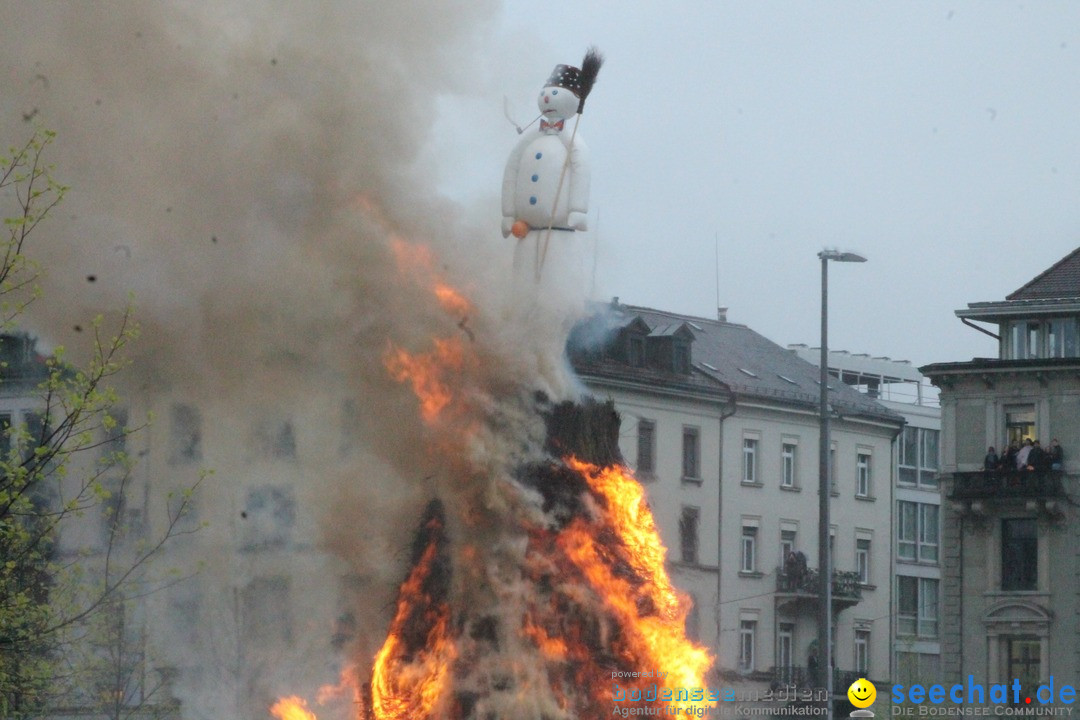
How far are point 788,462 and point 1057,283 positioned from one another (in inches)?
464

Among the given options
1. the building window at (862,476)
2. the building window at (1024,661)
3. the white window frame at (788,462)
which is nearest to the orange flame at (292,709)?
the building window at (1024,661)

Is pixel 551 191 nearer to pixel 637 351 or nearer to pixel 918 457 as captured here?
pixel 637 351

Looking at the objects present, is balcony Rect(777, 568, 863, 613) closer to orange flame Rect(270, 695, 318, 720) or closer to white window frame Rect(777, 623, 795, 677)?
white window frame Rect(777, 623, 795, 677)

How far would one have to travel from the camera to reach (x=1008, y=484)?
63.7 meters

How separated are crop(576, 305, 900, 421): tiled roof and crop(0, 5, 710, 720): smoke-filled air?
107 ft

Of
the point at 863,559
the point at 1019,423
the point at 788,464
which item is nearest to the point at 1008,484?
the point at 1019,423

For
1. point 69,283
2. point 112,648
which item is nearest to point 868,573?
point 112,648

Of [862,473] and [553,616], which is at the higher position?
[862,473]

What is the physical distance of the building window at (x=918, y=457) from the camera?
8512cm

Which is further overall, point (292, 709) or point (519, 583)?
point (292, 709)

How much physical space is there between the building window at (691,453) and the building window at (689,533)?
125 cm

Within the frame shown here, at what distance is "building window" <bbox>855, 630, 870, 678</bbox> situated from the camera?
7666 cm

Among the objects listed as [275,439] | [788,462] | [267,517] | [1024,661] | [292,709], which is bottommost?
[292,709]

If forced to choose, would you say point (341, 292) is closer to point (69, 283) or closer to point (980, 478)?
point (69, 283)
